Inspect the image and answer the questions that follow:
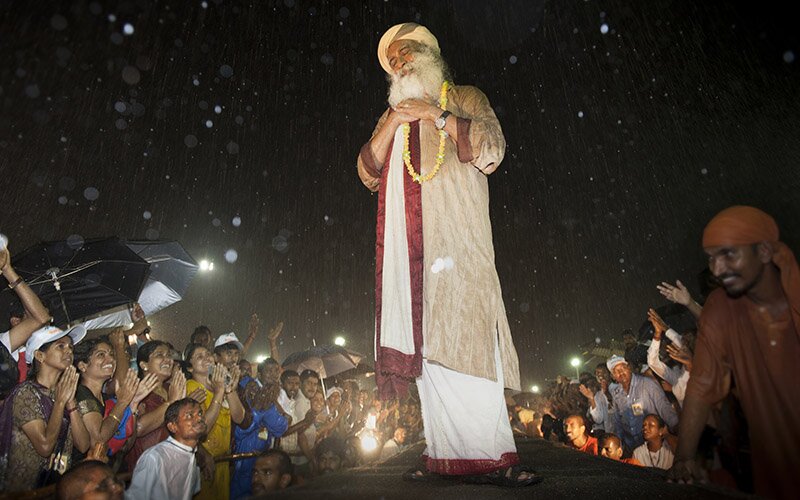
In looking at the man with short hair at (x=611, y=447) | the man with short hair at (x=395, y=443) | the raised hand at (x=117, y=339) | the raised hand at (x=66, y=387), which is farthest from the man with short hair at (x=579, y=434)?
the raised hand at (x=66, y=387)

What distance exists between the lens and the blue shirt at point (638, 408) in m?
6.31

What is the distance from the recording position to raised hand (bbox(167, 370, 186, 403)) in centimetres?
430

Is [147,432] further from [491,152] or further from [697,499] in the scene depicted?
[697,499]

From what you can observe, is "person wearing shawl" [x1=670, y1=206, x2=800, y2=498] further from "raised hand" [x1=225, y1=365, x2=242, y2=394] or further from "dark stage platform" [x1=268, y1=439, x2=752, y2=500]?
"raised hand" [x1=225, y1=365, x2=242, y2=394]

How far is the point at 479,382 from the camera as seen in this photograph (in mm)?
2615

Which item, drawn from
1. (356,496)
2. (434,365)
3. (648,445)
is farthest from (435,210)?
(648,445)

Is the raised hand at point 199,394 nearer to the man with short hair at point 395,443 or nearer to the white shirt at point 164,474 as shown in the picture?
the white shirt at point 164,474

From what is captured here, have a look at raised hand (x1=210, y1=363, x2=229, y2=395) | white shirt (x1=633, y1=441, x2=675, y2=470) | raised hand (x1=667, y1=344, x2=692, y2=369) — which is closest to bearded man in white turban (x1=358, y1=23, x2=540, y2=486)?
raised hand (x1=210, y1=363, x2=229, y2=395)

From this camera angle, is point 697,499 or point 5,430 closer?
point 697,499

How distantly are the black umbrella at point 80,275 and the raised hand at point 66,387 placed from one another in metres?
2.35

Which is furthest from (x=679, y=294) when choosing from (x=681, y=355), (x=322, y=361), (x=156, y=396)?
(x=322, y=361)

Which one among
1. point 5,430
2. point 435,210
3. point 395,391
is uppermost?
point 435,210

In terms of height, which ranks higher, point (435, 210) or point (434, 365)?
point (435, 210)

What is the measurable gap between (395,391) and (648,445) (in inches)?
180
